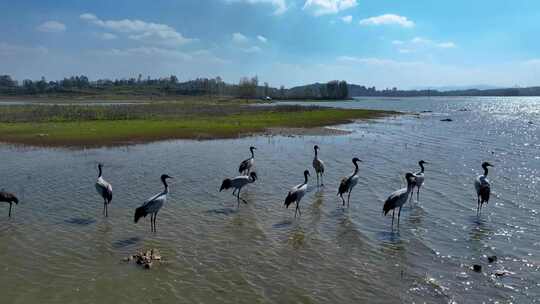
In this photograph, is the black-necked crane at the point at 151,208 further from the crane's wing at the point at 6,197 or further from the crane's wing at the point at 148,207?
the crane's wing at the point at 6,197

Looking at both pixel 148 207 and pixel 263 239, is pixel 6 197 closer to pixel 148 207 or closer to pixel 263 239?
pixel 148 207

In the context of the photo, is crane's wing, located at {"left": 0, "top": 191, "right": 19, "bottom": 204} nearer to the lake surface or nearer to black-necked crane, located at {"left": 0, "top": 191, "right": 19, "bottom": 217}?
black-necked crane, located at {"left": 0, "top": 191, "right": 19, "bottom": 217}

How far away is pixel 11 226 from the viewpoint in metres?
13.4

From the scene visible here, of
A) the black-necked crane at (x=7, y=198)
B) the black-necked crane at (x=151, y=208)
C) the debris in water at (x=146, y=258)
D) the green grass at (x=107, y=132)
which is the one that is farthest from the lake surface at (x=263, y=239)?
the green grass at (x=107, y=132)

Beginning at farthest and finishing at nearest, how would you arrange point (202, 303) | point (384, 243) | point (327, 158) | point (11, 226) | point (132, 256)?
point (327, 158), point (11, 226), point (384, 243), point (132, 256), point (202, 303)

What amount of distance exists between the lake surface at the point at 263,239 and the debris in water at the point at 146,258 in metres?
0.25

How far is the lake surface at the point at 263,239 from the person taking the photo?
948cm

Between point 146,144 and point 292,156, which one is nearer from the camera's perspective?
point 292,156

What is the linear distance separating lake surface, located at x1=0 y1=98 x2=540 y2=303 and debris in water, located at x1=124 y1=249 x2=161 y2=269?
249mm

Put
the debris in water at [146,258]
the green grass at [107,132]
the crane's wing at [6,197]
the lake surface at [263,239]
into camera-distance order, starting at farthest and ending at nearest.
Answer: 1. the green grass at [107,132]
2. the crane's wing at [6,197]
3. the debris in water at [146,258]
4. the lake surface at [263,239]

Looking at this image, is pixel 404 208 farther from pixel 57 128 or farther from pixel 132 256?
pixel 57 128

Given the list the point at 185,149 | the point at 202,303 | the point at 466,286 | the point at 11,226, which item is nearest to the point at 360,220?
the point at 466,286

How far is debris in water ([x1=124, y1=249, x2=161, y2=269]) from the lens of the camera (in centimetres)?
1045

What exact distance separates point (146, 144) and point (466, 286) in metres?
25.4
